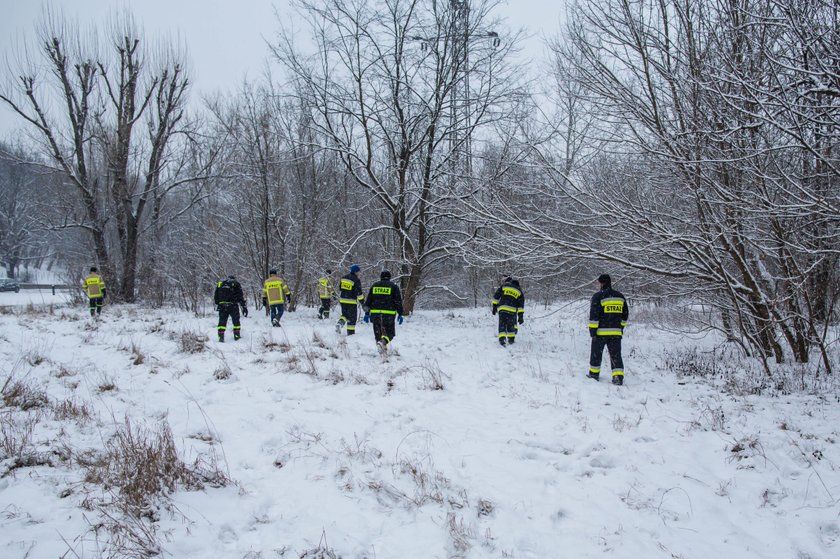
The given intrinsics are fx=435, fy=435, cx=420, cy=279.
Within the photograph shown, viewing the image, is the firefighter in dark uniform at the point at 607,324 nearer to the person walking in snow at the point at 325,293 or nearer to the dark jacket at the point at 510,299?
the dark jacket at the point at 510,299

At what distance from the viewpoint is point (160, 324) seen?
11.6 meters

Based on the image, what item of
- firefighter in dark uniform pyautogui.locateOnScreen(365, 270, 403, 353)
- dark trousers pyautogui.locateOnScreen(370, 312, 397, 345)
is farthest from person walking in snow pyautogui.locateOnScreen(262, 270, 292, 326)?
dark trousers pyautogui.locateOnScreen(370, 312, 397, 345)

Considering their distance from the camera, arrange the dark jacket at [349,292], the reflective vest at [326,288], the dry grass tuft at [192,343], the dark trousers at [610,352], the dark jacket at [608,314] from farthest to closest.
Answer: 1. the reflective vest at [326,288]
2. the dark jacket at [349,292]
3. the dry grass tuft at [192,343]
4. the dark jacket at [608,314]
5. the dark trousers at [610,352]

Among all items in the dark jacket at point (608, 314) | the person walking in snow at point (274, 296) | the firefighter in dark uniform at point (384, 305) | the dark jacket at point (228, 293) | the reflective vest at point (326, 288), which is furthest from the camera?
the reflective vest at point (326, 288)

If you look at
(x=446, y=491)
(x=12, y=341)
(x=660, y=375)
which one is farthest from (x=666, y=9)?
(x=12, y=341)

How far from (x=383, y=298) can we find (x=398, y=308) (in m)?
0.99

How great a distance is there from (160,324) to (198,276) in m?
6.92

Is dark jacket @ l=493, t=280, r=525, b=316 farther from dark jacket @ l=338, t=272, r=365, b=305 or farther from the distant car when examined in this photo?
the distant car

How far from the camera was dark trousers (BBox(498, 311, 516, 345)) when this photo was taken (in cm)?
987

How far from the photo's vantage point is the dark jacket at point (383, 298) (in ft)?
30.2

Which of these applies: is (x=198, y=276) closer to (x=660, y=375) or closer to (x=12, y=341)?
(x=12, y=341)

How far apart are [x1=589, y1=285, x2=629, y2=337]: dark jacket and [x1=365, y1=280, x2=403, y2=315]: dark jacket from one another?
13.0 feet

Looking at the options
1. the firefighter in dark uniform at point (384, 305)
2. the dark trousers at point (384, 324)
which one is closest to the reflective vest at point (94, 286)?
the firefighter in dark uniform at point (384, 305)

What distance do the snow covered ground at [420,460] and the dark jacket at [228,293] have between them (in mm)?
2196
